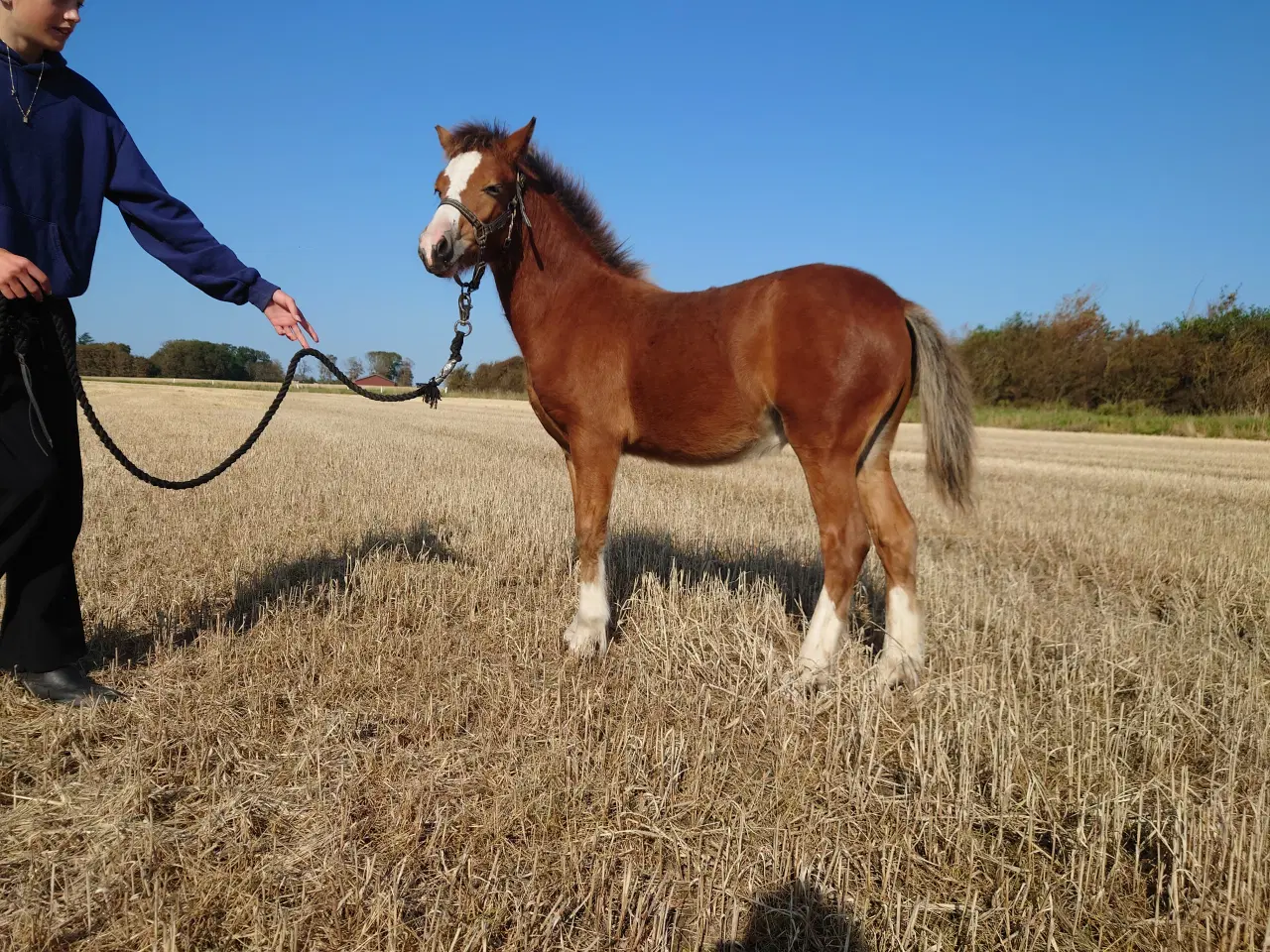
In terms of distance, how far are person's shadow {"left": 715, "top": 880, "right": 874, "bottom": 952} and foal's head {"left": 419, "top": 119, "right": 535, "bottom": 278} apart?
10.9 ft

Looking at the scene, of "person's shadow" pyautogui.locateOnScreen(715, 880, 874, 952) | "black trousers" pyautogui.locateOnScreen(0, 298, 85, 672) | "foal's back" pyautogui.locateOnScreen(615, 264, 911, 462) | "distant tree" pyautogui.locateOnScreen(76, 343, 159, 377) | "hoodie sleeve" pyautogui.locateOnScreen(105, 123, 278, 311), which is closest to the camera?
"person's shadow" pyautogui.locateOnScreen(715, 880, 874, 952)

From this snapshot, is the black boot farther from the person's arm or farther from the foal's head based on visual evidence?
the foal's head

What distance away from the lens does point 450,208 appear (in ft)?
13.1

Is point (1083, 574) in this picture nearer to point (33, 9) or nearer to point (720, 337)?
point (720, 337)

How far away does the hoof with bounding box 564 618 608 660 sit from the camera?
3957 mm

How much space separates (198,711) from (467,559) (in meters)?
2.74

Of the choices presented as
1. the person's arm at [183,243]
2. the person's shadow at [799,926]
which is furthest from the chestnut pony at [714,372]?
the person's shadow at [799,926]

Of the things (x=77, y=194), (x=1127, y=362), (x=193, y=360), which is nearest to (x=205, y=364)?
(x=193, y=360)

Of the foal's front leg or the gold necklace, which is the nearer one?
the gold necklace

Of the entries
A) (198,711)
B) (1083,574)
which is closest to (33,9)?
(198,711)

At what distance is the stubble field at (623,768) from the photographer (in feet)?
6.63

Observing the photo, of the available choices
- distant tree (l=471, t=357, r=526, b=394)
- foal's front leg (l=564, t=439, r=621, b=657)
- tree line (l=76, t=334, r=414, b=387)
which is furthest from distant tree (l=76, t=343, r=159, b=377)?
foal's front leg (l=564, t=439, r=621, b=657)

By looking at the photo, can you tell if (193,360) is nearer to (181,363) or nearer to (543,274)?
(181,363)

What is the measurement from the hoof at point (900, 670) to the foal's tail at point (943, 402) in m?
0.99
